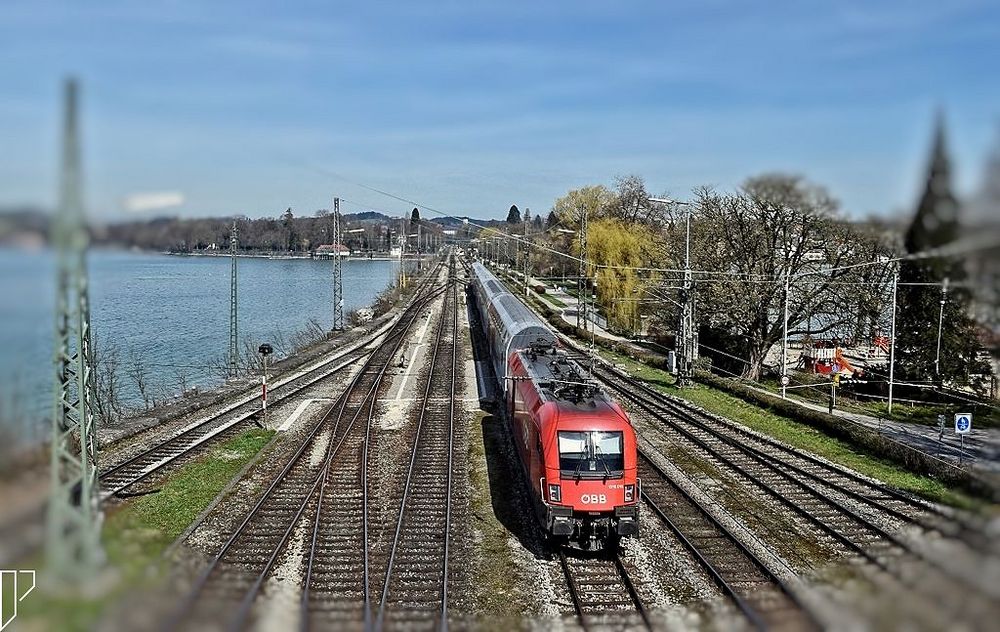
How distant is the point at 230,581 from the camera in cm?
580

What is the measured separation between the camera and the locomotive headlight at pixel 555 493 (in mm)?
12195

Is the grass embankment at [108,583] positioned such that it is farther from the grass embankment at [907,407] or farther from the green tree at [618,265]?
the green tree at [618,265]

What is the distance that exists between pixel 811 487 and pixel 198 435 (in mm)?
15105

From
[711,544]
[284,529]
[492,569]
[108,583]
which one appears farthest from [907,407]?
[108,583]

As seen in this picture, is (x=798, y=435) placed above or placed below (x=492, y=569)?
above

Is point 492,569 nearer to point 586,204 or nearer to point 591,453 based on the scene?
point 591,453

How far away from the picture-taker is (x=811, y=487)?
657 inches

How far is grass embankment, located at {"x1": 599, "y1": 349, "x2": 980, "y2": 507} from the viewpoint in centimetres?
1722

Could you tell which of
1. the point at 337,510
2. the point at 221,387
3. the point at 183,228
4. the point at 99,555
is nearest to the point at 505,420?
the point at 337,510

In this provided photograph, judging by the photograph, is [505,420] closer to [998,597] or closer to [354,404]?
[354,404]

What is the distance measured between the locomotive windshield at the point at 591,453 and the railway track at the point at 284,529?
370 cm

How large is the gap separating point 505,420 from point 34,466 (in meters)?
16.8

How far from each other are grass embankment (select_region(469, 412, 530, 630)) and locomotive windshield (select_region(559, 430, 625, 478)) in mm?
1835

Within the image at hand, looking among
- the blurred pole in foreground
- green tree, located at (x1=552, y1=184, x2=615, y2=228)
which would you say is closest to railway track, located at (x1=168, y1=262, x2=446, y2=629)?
the blurred pole in foreground
